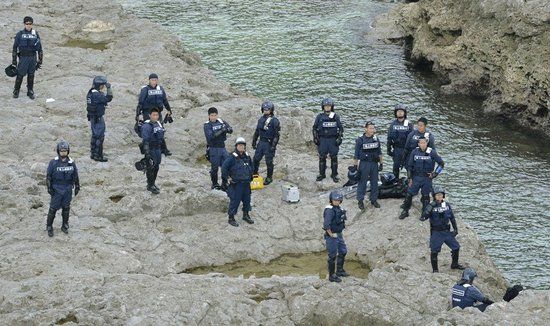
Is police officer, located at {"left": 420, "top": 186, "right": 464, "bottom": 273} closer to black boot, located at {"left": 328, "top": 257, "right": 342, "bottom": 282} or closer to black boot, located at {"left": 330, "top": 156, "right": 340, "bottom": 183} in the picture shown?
black boot, located at {"left": 328, "top": 257, "right": 342, "bottom": 282}

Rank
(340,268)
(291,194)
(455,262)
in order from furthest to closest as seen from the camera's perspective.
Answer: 1. (291,194)
2. (455,262)
3. (340,268)

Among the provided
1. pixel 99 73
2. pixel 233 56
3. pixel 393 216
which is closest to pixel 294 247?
pixel 393 216

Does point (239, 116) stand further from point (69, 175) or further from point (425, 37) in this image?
point (425, 37)

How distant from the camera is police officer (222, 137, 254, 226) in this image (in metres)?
22.0

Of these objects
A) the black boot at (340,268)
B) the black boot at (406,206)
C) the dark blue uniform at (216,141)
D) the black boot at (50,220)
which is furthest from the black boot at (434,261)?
the black boot at (50,220)

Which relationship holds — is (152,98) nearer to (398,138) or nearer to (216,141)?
(216,141)

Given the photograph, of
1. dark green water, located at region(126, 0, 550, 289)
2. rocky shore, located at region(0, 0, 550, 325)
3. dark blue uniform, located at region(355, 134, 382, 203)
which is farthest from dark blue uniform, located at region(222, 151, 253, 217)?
dark green water, located at region(126, 0, 550, 289)

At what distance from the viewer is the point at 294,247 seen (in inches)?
878

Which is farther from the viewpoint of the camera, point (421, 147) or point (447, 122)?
point (447, 122)

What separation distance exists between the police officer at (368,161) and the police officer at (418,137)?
904 millimetres

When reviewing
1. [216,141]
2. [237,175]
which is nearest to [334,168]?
[216,141]

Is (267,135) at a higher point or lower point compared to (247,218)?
higher

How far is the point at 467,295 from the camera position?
57.3 feet

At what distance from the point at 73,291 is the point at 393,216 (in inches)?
364
